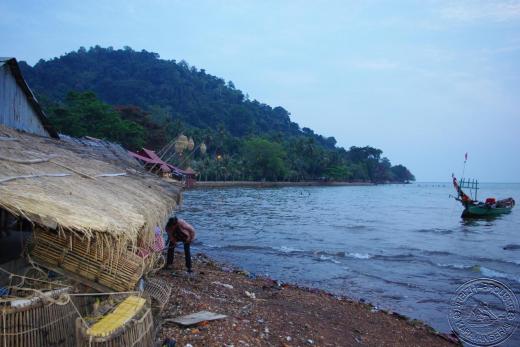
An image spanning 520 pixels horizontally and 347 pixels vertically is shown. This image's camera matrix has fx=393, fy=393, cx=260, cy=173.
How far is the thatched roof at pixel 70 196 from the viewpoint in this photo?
3883 millimetres

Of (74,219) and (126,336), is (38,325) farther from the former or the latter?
(74,219)

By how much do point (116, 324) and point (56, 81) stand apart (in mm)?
134874

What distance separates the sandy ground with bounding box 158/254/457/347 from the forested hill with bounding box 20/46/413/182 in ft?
145

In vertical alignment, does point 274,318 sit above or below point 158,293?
below

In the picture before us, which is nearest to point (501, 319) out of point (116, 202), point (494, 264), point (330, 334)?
point (330, 334)

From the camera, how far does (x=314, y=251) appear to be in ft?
58.5

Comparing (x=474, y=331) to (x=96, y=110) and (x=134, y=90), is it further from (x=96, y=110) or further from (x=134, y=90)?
(x=134, y=90)

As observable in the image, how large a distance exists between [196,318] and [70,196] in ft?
9.54

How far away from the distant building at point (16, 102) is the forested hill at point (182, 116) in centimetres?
4076

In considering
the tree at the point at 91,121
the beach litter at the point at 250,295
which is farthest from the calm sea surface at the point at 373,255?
the tree at the point at 91,121

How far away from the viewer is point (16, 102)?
928 centimetres

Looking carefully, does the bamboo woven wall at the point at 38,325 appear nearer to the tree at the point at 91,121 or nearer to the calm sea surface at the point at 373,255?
the calm sea surface at the point at 373,255

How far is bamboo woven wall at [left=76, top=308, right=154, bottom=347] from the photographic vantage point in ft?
11.4

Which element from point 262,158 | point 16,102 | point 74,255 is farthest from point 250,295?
point 262,158
